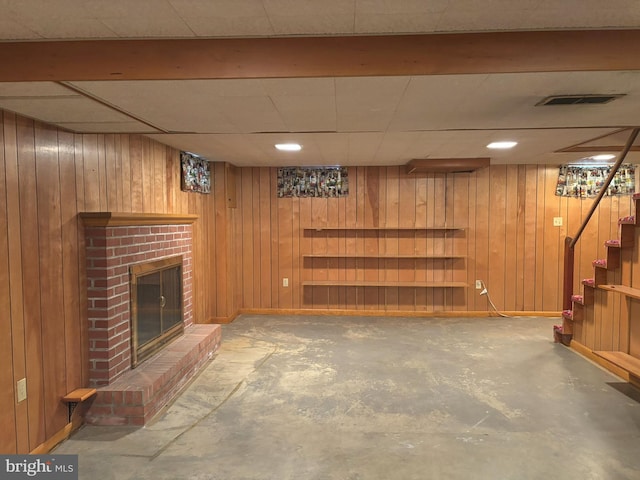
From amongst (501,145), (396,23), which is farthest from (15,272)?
(501,145)

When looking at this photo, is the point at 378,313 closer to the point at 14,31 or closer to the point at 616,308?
the point at 616,308

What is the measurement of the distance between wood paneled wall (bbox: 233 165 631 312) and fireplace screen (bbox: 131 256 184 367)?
204 centimetres

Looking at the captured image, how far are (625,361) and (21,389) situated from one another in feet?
13.9

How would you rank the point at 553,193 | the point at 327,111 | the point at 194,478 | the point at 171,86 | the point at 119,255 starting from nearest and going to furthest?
the point at 171,86 → the point at 194,478 → the point at 327,111 → the point at 119,255 → the point at 553,193

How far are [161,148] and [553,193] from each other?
16.5 ft

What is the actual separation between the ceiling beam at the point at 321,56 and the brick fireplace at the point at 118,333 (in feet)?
3.90

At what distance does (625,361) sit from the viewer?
3.14m

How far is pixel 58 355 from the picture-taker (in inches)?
96.2

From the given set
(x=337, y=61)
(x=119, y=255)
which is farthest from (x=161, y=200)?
(x=337, y=61)

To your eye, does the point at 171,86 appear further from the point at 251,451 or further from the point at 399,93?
the point at 251,451

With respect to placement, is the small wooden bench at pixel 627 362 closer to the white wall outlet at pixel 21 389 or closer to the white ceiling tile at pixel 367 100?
the white ceiling tile at pixel 367 100

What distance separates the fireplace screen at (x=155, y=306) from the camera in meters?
3.00

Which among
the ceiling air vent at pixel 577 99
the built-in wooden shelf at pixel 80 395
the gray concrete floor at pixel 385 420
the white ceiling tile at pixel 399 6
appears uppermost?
the white ceiling tile at pixel 399 6

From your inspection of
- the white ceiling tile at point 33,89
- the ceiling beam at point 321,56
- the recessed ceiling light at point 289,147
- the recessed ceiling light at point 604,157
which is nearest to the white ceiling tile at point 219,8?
Result: the ceiling beam at point 321,56
